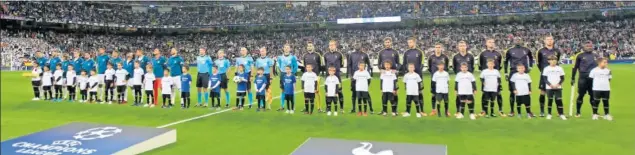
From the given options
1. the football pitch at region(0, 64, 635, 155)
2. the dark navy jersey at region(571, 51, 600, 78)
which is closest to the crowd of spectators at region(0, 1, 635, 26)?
the football pitch at region(0, 64, 635, 155)

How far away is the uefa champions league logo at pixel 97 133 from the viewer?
24.5 ft

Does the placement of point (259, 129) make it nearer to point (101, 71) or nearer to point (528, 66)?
point (528, 66)

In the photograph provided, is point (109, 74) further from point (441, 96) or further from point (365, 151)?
point (365, 151)

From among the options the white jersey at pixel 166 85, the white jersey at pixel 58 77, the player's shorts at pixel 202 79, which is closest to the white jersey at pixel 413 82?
the player's shorts at pixel 202 79

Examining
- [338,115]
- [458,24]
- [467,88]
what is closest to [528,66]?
[467,88]

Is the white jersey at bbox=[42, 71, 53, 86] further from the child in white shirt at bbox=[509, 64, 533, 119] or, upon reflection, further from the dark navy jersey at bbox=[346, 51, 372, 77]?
the child in white shirt at bbox=[509, 64, 533, 119]

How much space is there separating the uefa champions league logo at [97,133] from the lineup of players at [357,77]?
163 inches

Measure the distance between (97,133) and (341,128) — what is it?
4375 millimetres

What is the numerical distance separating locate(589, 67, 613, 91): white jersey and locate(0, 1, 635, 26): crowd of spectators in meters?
36.0

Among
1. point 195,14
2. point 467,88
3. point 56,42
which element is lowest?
point 467,88

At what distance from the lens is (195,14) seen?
5412cm

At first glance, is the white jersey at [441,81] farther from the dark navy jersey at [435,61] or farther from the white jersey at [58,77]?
the white jersey at [58,77]

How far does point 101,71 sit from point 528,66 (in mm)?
11784

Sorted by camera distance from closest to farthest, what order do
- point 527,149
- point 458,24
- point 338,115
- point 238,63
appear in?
point 527,149, point 338,115, point 238,63, point 458,24
